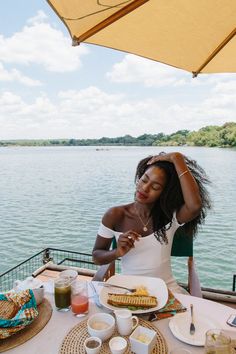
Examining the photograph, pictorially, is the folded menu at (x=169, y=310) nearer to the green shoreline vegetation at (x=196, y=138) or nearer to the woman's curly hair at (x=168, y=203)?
the woman's curly hair at (x=168, y=203)

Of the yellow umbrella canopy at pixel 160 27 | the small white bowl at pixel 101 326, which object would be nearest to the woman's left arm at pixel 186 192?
the yellow umbrella canopy at pixel 160 27

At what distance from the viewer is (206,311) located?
1.35m

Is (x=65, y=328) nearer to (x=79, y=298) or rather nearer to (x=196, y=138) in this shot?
(x=79, y=298)

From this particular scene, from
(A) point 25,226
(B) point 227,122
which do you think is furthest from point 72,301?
(B) point 227,122

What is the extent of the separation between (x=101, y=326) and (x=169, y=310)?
0.35m

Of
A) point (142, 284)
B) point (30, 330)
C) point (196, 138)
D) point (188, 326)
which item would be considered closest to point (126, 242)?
point (142, 284)

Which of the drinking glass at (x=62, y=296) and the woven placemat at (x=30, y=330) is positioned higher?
the drinking glass at (x=62, y=296)

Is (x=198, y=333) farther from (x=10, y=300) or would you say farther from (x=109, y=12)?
(x=109, y=12)

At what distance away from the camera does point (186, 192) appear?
1.97 metres

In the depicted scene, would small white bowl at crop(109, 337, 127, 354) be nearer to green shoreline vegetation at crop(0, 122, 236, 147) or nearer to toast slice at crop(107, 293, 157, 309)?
toast slice at crop(107, 293, 157, 309)

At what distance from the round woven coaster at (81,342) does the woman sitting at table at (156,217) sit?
0.64m

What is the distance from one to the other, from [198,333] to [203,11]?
1568 millimetres

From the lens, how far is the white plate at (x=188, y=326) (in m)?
1.15

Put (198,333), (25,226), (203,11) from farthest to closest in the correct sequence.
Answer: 1. (25,226)
2. (203,11)
3. (198,333)
